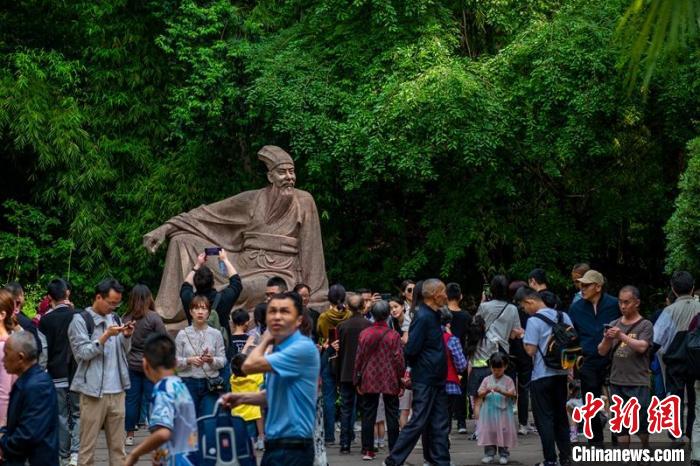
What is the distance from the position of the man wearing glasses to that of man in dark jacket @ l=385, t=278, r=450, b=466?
2622 mm

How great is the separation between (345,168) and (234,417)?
43.4 ft

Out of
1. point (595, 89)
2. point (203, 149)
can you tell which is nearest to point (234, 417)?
point (595, 89)

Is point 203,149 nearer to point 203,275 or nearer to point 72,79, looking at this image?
point 72,79

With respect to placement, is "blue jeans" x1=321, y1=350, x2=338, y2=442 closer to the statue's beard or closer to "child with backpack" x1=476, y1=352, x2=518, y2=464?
"child with backpack" x1=476, y1=352, x2=518, y2=464

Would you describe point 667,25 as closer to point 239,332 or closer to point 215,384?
point 215,384

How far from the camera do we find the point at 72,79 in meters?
22.8

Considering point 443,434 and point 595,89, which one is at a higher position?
point 595,89

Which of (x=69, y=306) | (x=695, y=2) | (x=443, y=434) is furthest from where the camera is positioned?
(x=69, y=306)

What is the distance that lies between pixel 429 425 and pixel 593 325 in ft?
6.86

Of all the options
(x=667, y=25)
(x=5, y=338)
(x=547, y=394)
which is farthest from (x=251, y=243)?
(x=667, y=25)

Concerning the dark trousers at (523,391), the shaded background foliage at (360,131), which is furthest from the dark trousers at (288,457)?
the shaded background foliage at (360,131)

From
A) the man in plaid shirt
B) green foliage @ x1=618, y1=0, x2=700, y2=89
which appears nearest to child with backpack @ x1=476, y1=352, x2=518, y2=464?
the man in plaid shirt

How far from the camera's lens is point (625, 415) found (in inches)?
487

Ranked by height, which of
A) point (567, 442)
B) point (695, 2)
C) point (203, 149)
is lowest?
point (567, 442)
